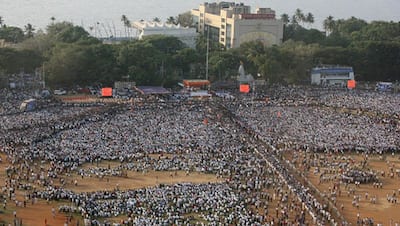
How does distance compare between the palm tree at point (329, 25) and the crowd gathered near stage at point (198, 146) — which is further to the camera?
the palm tree at point (329, 25)

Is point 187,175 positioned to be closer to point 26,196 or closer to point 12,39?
point 26,196

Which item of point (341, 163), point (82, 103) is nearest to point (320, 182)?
point (341, 163)

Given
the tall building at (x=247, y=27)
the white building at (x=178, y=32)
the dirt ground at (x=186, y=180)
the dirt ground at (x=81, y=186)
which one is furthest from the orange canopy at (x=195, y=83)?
the dirt ground at (x=81, y=186)

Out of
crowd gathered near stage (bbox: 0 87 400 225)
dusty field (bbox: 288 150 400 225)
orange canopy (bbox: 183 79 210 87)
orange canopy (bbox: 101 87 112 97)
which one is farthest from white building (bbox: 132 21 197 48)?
dusty field (bbox: 288 150 400 225)

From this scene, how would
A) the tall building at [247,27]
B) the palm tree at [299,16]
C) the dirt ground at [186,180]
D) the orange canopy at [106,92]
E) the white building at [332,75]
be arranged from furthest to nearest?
the palm tree at [299,16] < the tall building at [247,27] < the white building at [332,75] < the orange canopy at [106,92] < the dirt ground at [186,180]

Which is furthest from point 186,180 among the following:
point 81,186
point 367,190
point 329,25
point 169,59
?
point 329,25

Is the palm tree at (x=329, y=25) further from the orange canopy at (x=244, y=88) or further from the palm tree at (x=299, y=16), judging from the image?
the orange canopy at (x=244, y=88)
